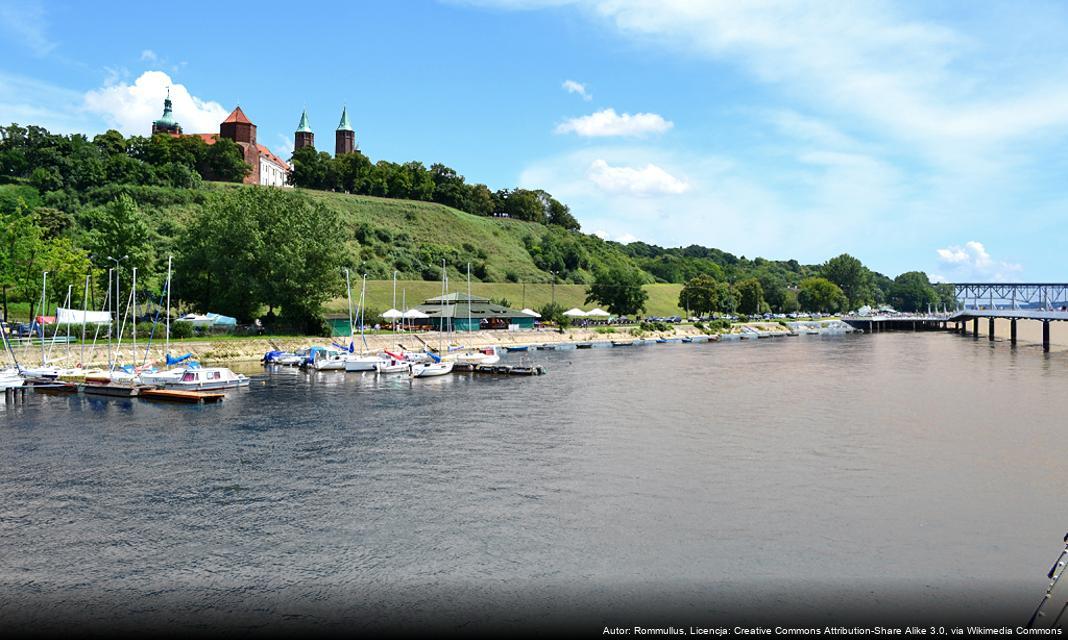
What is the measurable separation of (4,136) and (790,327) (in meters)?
153

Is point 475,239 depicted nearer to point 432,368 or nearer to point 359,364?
point 359,364

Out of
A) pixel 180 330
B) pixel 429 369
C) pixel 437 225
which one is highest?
pixel 437 225

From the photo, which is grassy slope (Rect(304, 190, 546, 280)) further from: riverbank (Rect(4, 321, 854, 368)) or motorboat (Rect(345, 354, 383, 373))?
motorboat (Rect(345, 354, 383, 373))

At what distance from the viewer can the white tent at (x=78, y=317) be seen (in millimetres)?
62000

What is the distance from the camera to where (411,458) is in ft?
103

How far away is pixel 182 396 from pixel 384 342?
116 ft

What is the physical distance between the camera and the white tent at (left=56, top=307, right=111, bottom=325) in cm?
6200

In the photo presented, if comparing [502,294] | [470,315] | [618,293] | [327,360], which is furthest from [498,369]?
[502,294]

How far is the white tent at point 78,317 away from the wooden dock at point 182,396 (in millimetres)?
17599

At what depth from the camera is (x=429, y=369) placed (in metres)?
62.2

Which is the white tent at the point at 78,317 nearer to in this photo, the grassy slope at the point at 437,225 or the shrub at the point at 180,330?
the shrub at the point at 180,330

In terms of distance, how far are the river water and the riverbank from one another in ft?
47.0

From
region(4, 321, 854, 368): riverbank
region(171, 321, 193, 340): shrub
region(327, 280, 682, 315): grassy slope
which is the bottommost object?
region(4, 321, 854, 368): riverbank

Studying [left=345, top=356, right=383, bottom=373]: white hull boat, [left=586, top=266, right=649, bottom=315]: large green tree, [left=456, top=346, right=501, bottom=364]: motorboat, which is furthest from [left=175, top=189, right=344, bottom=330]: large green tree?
[left=586, top=266, right=649, bottom=315]: large green tree
